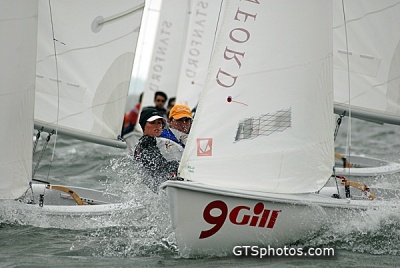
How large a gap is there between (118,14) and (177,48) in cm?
688

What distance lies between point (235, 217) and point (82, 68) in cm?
294

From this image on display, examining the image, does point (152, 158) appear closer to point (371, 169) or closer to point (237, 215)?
point (237, 215)

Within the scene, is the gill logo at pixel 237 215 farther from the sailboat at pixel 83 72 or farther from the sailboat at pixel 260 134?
the sailboat at pixel 83 72

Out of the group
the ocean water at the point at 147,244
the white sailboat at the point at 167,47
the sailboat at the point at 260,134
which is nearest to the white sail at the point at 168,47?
the white sailboat at the point at 167,47

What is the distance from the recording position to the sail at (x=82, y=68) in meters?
7.96

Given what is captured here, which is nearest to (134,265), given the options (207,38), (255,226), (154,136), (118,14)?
(255,226)

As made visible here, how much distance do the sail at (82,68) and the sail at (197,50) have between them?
4.11 metres

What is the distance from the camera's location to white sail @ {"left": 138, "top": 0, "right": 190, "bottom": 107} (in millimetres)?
14781

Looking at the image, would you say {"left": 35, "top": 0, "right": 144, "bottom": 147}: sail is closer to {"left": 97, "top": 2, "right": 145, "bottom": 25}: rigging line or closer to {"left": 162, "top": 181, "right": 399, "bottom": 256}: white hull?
{"left": 97, "top": 2, "right": 145, "bottom": 25}: rigging line

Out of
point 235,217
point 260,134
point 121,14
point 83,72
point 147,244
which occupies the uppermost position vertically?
point 121,14

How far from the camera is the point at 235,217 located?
5625mm

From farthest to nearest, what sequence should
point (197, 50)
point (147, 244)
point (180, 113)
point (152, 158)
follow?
point (197, 50)
point (180, 113)
point (152, 158)
point (147, 244)

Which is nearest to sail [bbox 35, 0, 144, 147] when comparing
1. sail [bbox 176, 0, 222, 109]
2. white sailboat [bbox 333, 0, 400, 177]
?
white sailboat [bbox 333, 0, 400, 177]

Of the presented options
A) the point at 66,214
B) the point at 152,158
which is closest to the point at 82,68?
the point at 66,214
